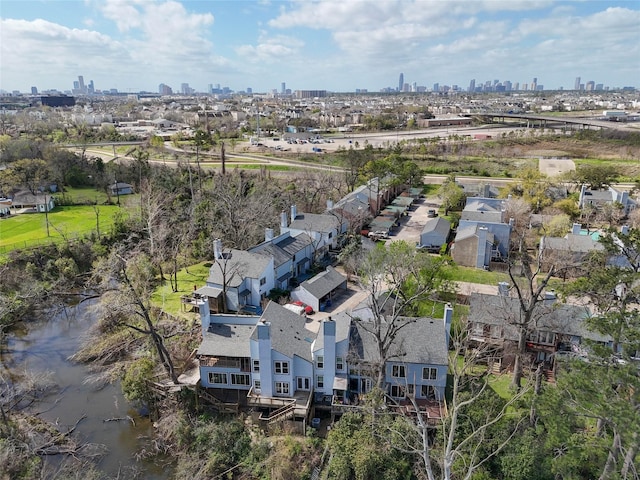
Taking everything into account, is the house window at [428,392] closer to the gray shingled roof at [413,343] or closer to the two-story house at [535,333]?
the gray shingled roof at [413,343]

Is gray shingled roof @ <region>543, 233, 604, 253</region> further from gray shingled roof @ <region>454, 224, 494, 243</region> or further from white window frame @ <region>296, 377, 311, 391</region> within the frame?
white window frame @ <region>296, 377, 311, 391</region>

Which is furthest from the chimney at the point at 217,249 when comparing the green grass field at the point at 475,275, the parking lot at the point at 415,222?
the parking lot at the point at 415,222

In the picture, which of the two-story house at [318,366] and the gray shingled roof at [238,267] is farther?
the gray shingled roof at [238,267]

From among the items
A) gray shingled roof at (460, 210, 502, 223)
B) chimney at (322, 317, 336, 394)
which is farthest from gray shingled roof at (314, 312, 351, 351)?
gray shingled roof at (460, 210, 502, 223)

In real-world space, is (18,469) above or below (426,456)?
below

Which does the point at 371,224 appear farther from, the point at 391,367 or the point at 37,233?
the point at 37,233

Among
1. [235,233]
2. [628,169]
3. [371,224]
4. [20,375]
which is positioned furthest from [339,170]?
[20,375]
